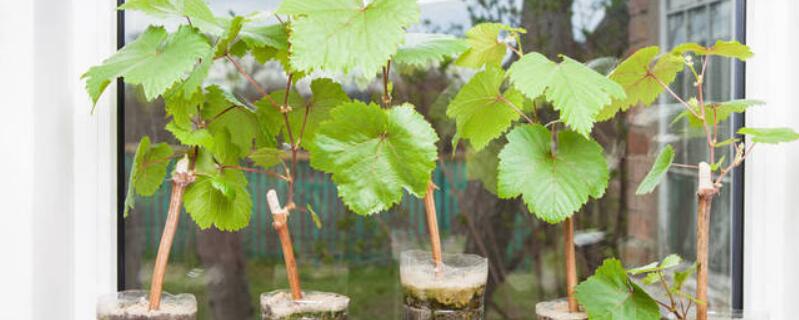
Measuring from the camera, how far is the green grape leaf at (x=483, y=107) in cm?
102

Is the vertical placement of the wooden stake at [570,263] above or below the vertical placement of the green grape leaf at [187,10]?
below

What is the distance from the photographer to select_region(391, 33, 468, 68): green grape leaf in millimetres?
994

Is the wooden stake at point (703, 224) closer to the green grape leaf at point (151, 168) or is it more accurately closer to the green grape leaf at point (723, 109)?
the green grape leaf at point (723, 109)

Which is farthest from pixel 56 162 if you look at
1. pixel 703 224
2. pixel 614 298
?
pixel 703 224

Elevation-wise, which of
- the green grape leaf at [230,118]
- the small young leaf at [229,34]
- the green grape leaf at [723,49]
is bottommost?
the green grape leaf at [230,118]

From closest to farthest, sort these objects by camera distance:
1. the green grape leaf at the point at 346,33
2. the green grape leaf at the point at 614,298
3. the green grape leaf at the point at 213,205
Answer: the green grape leaf at the point at 346,33 < the green grape leaf at the point at 614,298 < the green grape leaf at the point at 213,205

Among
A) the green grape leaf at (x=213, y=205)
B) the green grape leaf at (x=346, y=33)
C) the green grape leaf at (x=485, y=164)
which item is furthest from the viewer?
the green grape leaf at (x=485, y=164)

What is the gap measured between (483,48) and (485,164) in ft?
0.74

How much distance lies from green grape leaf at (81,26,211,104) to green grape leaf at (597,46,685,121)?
567 mm

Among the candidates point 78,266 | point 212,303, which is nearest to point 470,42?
point 212,303

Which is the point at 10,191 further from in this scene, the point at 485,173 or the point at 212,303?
the point at 485,173

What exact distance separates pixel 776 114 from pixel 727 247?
0.23 meters

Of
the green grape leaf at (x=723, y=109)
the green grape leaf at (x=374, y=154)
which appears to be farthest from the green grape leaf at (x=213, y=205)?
the green grape leaf at (x=723, y=109)

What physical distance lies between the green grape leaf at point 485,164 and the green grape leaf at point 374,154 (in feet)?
0.98
